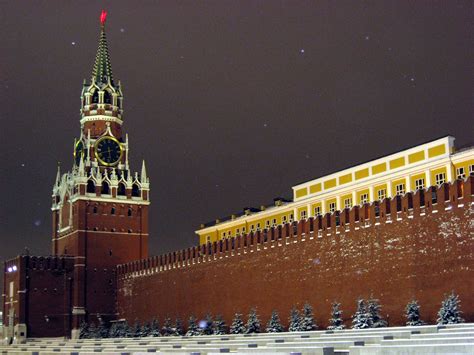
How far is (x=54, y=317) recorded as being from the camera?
60188 millimetres

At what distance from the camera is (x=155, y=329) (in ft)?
171

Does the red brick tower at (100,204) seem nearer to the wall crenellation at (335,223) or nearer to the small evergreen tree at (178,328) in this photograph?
the wall crenellation at (335,223)

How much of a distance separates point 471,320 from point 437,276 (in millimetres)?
2704

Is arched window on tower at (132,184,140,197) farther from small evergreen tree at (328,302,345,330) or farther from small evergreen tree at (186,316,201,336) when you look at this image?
small evergreen tree at (328,302,345,330)

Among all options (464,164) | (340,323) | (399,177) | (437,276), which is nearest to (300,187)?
(399,177)

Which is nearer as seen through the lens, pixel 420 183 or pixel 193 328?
pixel 420 183

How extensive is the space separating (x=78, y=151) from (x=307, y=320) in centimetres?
3508

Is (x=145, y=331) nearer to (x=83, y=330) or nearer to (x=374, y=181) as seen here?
(x=83, y=330)

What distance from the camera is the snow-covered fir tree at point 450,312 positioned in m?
29.2

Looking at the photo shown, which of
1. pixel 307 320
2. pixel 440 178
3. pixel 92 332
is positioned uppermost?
pixel 440 178

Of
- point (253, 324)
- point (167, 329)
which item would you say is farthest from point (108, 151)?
point (253, 324)

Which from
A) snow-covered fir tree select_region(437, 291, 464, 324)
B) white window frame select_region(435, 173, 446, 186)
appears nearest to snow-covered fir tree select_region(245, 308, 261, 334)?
white window frame select_region(435, 173, 446, 186)

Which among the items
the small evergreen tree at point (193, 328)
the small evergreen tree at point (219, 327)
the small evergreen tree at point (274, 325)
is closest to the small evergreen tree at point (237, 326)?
the small evergreen tree at point (219, 327)

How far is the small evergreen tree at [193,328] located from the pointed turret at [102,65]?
2803cm
